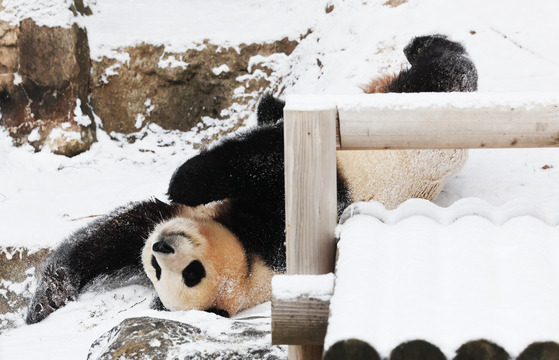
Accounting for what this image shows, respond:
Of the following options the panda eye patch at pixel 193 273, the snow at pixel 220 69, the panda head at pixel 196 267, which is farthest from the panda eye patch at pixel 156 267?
the snow at pixel 220 69

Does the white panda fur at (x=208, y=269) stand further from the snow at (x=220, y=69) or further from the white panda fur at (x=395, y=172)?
the snow at (x=220, y=69)

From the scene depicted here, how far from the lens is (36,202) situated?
500cm

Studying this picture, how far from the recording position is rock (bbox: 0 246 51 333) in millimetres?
4406

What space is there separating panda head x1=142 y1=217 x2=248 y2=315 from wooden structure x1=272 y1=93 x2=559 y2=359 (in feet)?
5.24

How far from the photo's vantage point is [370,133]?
1555mm

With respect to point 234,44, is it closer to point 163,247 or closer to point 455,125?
point 163,247

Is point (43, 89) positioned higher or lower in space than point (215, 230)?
higher

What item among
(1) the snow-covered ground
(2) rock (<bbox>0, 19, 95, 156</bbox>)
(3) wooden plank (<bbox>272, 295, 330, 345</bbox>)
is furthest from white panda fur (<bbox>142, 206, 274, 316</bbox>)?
(2) rock (<bbox>0, 19, 95, 156</bbox>)

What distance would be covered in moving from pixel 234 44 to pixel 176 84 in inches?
25.6

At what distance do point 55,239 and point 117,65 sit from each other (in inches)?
75.5

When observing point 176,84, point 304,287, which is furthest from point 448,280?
point 176,84

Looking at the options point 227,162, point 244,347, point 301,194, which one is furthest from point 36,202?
point 301,194

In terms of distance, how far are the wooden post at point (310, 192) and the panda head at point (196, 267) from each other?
158cm

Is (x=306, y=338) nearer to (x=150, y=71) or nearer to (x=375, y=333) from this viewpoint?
(x=375, y=333)
